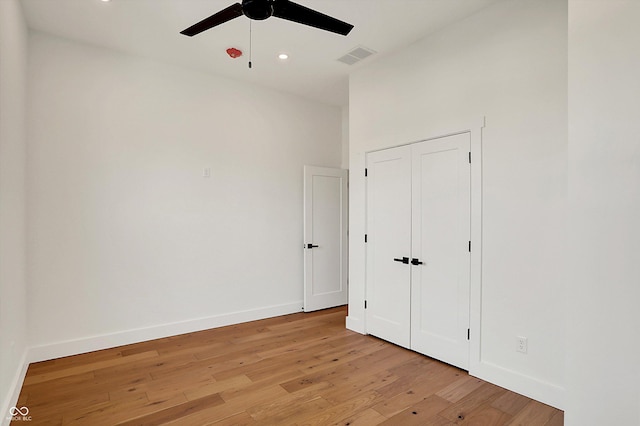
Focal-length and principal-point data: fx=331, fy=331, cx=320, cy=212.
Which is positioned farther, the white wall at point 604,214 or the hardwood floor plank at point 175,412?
the hardwood floor plank at point 175,412

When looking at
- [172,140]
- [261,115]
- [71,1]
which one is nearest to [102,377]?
[172,140]

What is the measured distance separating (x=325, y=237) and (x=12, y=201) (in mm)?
3611

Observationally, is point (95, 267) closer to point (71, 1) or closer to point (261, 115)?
point (71, 1)

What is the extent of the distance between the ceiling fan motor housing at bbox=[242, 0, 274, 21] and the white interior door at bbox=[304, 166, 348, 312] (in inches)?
117

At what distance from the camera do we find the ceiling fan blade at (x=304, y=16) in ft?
6.45

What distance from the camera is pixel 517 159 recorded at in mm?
2684

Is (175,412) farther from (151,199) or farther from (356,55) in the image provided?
(356,55)

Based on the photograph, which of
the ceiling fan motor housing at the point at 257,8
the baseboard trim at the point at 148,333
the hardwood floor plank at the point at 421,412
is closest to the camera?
the ceiling fan motor housing at the point at 257,8

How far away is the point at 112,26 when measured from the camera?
126 inches

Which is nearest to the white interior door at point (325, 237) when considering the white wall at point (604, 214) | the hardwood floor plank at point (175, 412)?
the hardwood floor plank at point (175, 412)

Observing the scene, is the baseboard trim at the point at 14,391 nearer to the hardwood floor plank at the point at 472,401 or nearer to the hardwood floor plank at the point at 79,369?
the hardwood floor plank at the point at 79,369

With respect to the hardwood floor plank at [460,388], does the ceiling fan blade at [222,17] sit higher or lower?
higher
